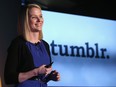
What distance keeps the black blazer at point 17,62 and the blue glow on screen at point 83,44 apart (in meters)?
0.69

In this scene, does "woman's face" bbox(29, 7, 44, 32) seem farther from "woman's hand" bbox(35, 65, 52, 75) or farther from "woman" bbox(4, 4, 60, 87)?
"woman's hand" bbox(35, 65, 52, 75)

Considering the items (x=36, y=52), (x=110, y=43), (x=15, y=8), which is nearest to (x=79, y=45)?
(x=110, y=43)

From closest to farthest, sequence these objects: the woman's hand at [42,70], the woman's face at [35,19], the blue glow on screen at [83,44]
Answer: the woman's hand at [42,70], the woman's face at [35,19], the blue glow on screen at [83,44]

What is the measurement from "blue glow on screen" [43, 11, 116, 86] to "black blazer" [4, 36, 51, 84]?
693 mm

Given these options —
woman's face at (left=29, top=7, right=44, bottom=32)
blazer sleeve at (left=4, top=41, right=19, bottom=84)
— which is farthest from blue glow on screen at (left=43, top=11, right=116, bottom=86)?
blazer sleeve at (left=4, top=41, right=19, bottom=84)

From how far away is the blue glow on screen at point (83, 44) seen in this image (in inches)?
98.6

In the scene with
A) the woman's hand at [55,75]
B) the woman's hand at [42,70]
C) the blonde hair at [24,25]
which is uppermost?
the blonde hair at [24,25]

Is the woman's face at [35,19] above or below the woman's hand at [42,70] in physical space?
above

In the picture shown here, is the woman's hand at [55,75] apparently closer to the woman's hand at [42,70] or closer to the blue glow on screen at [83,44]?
the woman's hand at [42,70]

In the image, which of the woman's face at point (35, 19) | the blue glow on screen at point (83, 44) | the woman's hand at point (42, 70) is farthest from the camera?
the blue glow on screen at point (83, 44)

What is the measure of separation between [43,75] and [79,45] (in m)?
0.90

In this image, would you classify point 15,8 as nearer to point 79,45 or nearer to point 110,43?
point 79,45

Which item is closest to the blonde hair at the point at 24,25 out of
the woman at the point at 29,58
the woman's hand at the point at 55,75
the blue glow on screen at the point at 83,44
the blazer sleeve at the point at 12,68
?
the woman at the point at 29,58

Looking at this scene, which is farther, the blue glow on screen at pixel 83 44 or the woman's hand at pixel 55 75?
the blue glow on screen at pixel 83 44
